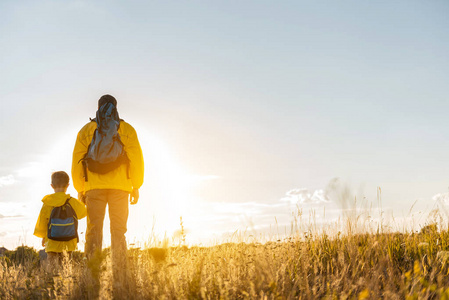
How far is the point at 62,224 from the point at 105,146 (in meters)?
2.02

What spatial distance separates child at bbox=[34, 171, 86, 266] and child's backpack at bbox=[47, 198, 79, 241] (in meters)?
0.10

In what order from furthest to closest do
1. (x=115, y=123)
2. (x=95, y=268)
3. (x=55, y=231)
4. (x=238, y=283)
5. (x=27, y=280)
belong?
(x=55, y=231), (x=115, y=123), (x=27, y=280), (x=95, y=268), (x=238, y=283)

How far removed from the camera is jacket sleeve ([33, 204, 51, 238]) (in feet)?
23.2

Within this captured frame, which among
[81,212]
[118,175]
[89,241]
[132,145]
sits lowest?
[89,241]

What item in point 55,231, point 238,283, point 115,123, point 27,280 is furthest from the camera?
point 55,231

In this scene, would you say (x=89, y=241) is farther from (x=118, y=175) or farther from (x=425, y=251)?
(x=425, y=251)

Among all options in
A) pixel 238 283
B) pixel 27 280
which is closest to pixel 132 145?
pixel 27 280

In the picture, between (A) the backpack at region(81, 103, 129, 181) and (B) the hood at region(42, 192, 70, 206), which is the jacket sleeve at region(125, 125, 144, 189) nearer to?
(A) the backpack at region(81, 103, 129, 181)

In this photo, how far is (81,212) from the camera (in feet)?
23.8

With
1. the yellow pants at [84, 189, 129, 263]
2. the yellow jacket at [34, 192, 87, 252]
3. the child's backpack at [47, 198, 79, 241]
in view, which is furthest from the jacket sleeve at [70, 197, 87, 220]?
the yellow pants at [84, 189, 129, 263]

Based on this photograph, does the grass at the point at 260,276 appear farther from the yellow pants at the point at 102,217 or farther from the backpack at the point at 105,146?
the backpack at the point at 105,146

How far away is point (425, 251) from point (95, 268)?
5.09 metres

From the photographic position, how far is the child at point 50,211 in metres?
7.01

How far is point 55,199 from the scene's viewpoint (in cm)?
702
